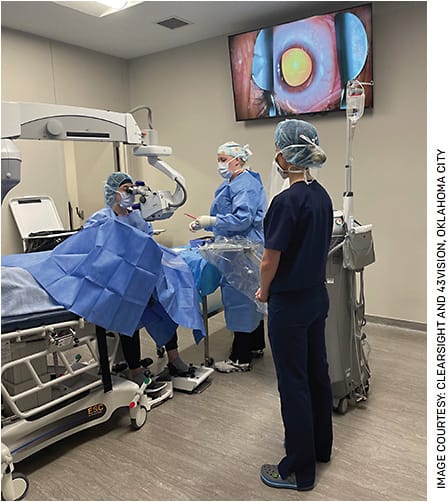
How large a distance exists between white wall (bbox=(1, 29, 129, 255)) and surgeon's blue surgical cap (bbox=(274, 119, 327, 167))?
117 inches

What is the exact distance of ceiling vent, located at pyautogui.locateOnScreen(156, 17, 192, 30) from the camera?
3799mm

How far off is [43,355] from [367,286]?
2663mm

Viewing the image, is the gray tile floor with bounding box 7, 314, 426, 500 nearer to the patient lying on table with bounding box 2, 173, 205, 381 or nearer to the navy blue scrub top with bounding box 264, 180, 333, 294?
the patient lying on table with bounding box 2, 173, 205, 381

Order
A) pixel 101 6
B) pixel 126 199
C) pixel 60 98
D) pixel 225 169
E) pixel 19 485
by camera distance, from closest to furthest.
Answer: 1. pixel 19 485
2. pixel 126 199
3. pixel 225 169
4. pixel 101 6
5. pixel 60 98

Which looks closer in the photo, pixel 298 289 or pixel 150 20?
pixel 298 289

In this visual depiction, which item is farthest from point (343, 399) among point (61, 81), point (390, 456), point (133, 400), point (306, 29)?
point (61, 81)

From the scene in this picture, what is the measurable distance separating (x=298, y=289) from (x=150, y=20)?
9.91 ft

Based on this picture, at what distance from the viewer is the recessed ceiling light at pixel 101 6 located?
331 centimetres

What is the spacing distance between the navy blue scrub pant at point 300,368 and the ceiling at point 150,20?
8.77 ft

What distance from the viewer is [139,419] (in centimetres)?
234

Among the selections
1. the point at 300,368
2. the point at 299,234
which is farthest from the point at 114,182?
the point at 300,368

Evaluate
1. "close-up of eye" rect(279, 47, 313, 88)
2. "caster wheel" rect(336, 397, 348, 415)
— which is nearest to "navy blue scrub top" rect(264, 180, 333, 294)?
"caster wheel" rect(336, 397, 348, 415)

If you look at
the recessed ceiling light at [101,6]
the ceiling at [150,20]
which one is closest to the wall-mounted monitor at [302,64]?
the ceiling at [150,20]

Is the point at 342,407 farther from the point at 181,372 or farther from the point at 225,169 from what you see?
the point at 225,169
